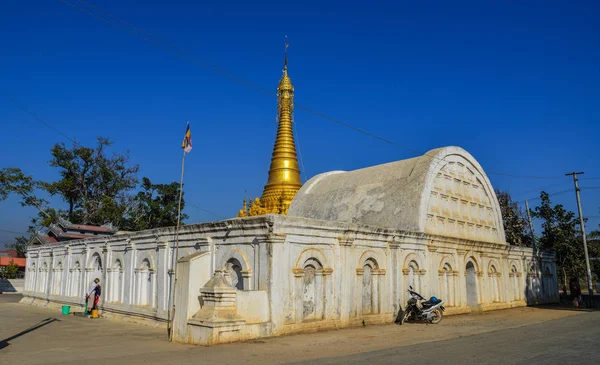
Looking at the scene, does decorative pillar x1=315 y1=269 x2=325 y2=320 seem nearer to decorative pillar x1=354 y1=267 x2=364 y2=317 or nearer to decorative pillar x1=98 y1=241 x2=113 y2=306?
decorative pillar x1=354 y1=267 x2=364 y2=317

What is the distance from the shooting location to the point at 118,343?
1385 cm

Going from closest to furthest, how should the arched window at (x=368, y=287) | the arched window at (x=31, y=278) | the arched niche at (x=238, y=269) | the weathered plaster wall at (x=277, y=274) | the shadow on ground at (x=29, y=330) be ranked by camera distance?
the shadow on ground at (x=29, y=330)
the weathered plaster wall at (x=277, y=274)
the arched niche at (x=238, y=269)
the arched window at (x=368, y=287)
the arched window at (x=31, y=278)

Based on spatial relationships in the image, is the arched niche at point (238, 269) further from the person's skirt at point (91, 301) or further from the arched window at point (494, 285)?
the arched window at point (494, 285)

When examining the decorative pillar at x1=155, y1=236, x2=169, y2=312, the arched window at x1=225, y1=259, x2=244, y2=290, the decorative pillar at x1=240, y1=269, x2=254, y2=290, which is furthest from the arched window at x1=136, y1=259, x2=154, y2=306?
the decorative pillar at x1=240, y1=269, x2=254, y2=290

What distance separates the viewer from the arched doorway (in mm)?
25125

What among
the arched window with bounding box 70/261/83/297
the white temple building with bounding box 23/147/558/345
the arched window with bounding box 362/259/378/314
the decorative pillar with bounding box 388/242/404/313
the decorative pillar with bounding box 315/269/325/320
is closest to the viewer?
the white temple building with bounding box 23/147/558/345

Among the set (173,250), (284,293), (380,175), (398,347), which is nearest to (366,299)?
(284,293)

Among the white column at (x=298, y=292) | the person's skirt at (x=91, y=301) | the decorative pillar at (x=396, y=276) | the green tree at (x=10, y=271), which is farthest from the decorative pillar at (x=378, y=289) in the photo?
the green tree at (x=10, y=271)

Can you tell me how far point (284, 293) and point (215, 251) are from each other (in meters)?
3.39

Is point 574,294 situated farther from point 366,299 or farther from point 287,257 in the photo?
point 287,257

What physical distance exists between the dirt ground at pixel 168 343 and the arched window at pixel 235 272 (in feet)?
9.01

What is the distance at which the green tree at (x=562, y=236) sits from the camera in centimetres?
3512

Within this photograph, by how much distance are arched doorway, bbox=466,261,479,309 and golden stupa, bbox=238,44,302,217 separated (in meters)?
12.8

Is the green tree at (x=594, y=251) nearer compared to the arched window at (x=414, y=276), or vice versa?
the arched window at (x=414, y=276)
